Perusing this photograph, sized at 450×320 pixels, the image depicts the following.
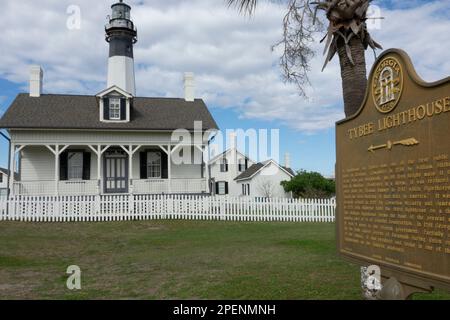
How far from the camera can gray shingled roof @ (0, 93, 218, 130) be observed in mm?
22516

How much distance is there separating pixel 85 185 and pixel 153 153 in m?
4.32

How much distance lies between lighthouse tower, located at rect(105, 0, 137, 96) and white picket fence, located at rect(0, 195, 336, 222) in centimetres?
1380

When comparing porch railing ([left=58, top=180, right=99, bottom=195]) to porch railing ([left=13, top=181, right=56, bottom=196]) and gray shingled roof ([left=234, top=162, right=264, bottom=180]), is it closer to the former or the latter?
porch railing ([left=13, top=181, right=56, bottom=196])

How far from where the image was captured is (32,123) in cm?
2219

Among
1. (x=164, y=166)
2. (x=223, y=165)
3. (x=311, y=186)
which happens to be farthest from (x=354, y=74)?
(x=223, y=165)

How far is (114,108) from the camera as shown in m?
24.0

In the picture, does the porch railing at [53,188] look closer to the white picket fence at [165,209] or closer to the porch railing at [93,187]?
the porch railing at [93,187]


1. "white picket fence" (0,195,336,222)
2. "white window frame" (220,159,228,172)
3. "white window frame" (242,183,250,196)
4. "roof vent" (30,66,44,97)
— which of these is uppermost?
"roof vent" (30,66,44,97)

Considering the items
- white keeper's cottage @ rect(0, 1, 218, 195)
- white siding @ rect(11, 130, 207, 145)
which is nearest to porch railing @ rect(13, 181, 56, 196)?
white keeper's cottage @ rect(0, 1, 218, 195)

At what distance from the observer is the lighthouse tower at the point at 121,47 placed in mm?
31469

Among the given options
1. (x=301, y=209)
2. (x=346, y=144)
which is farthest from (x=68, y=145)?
(x=346, y=144)

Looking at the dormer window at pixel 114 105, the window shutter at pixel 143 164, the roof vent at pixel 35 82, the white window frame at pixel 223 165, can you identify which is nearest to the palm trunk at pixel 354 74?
the dormer window at pixel 114 105

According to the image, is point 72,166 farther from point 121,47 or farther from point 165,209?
point 121,47

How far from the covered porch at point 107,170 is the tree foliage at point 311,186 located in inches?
522
